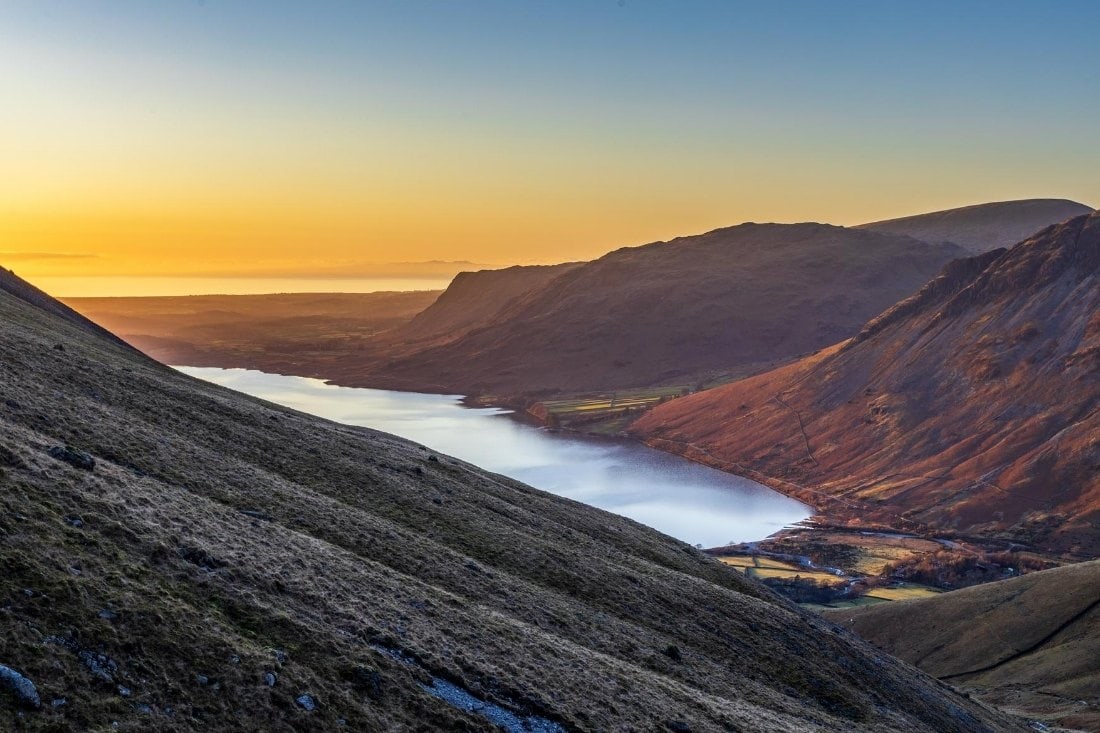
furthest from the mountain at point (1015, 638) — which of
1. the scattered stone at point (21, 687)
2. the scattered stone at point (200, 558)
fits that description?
the scattered stone at point (21, 687)

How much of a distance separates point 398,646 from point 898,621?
2425 inches

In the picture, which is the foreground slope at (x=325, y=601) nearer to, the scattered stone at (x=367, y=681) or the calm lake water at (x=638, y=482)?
the scattered stone at (x=367, y=681)

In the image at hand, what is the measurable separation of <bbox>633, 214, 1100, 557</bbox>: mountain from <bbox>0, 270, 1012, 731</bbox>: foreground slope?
303 feet

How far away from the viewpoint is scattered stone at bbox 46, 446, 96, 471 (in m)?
23.8

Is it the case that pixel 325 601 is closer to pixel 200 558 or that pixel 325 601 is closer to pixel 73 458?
pixel 200 558

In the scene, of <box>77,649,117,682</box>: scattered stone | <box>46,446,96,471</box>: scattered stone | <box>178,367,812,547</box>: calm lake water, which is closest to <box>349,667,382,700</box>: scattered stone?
<box>77,649,117,682</box>: scattered stone

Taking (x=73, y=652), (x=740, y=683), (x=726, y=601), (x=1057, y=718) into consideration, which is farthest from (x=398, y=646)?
(x=1057, y=718)

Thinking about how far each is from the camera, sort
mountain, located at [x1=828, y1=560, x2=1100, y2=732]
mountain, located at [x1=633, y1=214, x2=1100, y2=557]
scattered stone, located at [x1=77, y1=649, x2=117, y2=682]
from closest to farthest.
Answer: scattered stone, located at [x1=77, y1=649, x2=117, y2=682], mountain, located at [x1=828, y1=560, x2=1100, y2=732], mountain, located at [x1=633, y1=214, x2=1100, y2=557]

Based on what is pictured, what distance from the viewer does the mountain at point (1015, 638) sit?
55188 mm

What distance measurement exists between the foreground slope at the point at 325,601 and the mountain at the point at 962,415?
92214 millimetres

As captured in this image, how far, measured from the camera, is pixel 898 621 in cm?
7212

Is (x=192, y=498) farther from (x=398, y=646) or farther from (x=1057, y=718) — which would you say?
(x=1057, y=718)

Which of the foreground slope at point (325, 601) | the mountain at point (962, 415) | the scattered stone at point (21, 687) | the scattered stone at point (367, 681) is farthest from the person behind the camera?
the mountain at point (962, 415)

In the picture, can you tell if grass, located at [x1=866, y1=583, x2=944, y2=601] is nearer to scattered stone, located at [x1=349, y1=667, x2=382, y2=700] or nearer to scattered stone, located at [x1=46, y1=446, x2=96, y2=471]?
scattered stone, located at [x1=349, y1=667, x2=382, y2=700]
